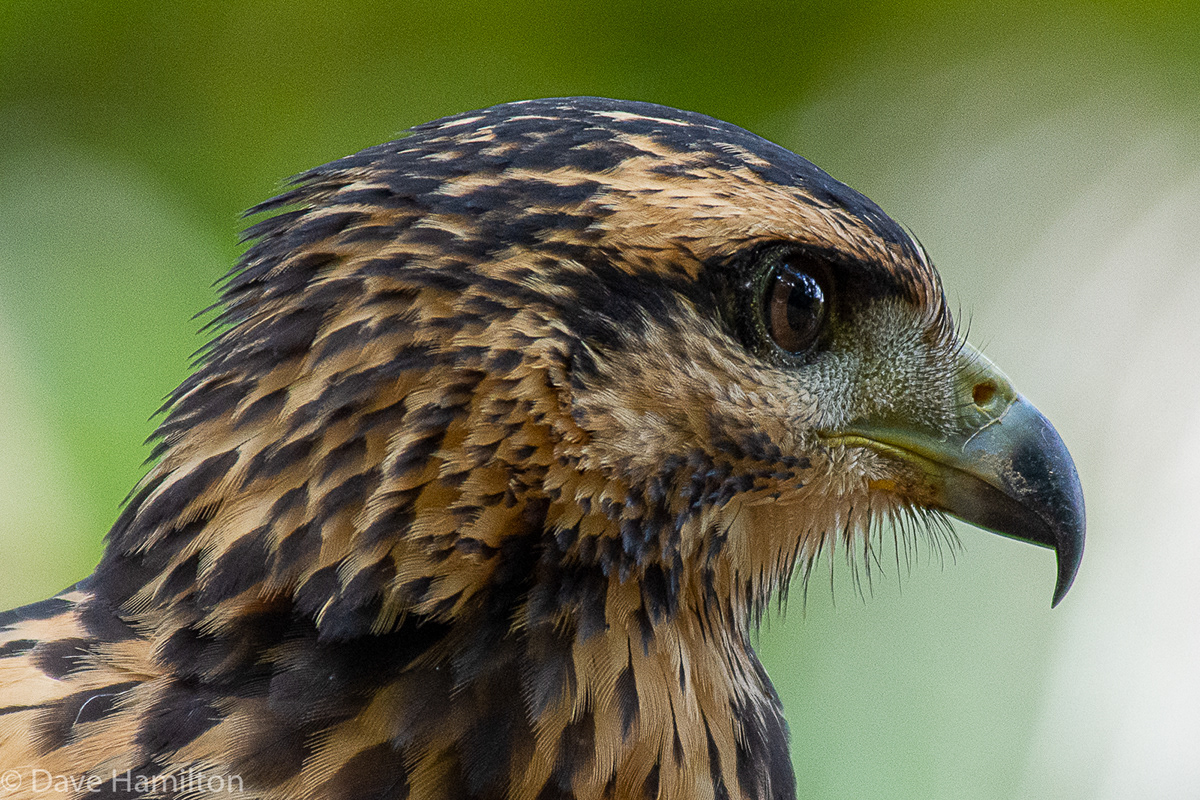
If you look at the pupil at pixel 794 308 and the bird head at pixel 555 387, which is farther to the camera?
the pupil at pixel 794 308

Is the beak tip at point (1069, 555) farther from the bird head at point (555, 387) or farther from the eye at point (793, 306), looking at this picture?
the eye at point (793, 306)

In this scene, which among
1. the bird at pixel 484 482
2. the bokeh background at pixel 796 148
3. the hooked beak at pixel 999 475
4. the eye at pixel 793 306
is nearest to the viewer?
the bird at pixel 484 482

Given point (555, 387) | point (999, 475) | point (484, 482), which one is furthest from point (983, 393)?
point (484, 482)

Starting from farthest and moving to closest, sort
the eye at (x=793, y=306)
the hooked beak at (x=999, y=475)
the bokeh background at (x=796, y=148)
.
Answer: the bokeh background at (x=796, y=148)
the hooked beak at (x=999, y=475)
the eye at (x=793, y=306)

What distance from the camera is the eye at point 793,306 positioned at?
1.80 m

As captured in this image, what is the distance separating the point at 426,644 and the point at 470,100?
404 cm

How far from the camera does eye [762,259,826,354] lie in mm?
1800

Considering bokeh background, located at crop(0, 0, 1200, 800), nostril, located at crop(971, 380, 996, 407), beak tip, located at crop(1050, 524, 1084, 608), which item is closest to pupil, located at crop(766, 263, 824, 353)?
nostril, located at crop(971, 380, 996, 407)

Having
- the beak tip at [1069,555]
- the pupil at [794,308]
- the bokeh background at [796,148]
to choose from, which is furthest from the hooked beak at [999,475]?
the bokeh background at [796,148]

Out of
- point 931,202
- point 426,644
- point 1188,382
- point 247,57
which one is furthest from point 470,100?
point 426,644

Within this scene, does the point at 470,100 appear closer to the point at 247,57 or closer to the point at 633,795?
the point at 247,57

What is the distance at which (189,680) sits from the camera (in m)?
1.58

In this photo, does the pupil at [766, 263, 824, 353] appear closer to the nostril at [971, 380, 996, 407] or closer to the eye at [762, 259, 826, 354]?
the eye at [762, 259, 826, 354]

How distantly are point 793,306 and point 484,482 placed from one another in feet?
1.88
